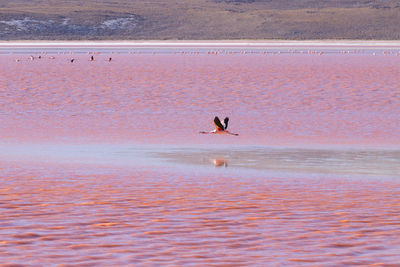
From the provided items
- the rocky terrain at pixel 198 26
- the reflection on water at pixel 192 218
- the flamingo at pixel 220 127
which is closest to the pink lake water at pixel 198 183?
the reflection on water at pixel 192 218

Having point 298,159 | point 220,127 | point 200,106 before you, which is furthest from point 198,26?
point 298,159

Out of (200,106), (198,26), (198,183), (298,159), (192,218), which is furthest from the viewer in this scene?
(198,26)

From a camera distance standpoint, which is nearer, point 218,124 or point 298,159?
point 298,159

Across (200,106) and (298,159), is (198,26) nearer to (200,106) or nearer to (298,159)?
(200,106)

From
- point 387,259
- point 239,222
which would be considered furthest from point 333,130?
point 387,259

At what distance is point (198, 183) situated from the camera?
15961mm

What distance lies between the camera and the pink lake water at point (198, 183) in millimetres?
10914

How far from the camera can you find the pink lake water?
1091 centimetres

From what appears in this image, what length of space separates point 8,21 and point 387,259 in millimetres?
176258

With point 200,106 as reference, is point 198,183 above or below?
above

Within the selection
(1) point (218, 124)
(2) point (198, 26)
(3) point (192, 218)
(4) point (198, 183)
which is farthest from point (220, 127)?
(2) point (198, 26)

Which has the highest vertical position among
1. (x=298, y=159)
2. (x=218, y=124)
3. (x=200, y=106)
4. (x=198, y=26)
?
(x=218, y=124)

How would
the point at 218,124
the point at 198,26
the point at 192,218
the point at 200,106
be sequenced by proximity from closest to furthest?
→ the point at 192,218 < the point at 218,124 < the point at 200,106 < the point at 198,26

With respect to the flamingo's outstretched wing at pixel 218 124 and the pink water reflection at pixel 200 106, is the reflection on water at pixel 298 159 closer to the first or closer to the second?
the flamingo's outstretched wing at pixel 218 124
